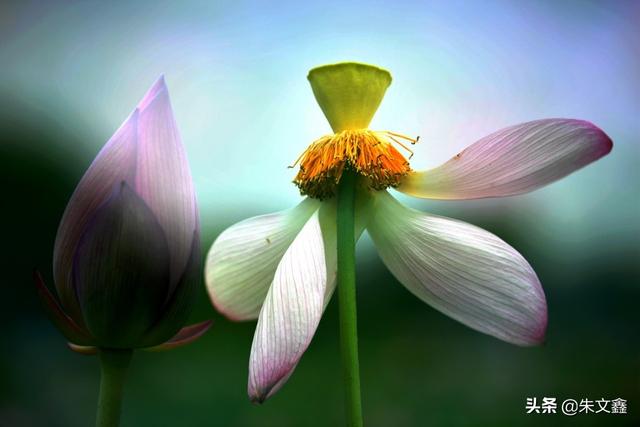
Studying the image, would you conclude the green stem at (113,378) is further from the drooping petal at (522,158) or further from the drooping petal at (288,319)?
the drooping petal at (522,158)

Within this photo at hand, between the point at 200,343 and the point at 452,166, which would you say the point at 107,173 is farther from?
the point at 200,343

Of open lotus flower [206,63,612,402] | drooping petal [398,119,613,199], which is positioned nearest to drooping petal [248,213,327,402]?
open lotus flower [206,63,612,402]

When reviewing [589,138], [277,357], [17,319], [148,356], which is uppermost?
[589,138]

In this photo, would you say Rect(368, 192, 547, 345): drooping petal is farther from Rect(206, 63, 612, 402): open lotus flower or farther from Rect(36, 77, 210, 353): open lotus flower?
Rect(36, 77, 210, 353): open lotus flower

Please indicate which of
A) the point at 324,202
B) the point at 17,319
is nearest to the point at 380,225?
the point at 324,202

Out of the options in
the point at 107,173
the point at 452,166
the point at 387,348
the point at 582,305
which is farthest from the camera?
the point at 387,348

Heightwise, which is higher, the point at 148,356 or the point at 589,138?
the point at 589,138

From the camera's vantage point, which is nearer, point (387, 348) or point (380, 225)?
point (380, 225)
